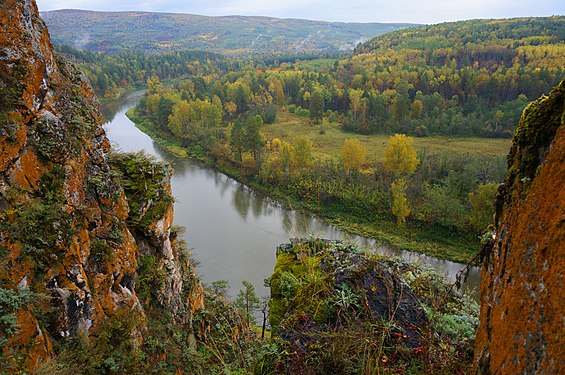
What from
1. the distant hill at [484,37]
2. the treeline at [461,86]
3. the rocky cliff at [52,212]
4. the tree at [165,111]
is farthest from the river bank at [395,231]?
the distant hill at [484,37]

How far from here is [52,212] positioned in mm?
6668

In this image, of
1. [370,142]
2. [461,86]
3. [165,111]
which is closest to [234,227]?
[370,142]

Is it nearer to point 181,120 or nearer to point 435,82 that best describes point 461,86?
point 435,82

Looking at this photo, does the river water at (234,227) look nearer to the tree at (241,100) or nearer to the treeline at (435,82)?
the tree at (241,100)

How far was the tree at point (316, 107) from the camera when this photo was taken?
181 ft

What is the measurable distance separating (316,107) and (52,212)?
51.0 m

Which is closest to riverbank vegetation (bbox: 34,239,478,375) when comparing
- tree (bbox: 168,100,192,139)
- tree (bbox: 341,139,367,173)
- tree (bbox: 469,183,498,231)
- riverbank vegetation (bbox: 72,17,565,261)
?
riverbank vegetation (bbox: 72,17,565,261)

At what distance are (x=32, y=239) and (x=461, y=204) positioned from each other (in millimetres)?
26014

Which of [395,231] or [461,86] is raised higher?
[461,86]

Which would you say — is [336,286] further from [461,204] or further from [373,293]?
[461,204]

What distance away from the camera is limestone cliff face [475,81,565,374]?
1859 millimetres

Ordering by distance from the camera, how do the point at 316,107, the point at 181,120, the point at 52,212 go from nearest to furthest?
the point at 52,212 < the point at 181,120 < the point at 316,107

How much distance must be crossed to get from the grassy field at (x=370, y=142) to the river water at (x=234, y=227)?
485 inches

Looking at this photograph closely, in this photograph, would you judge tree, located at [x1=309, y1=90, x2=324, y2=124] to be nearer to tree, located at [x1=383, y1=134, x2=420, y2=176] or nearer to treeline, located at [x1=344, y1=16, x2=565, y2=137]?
treeline, located at [x1=344, y1=16, x2=565, y2=137]
